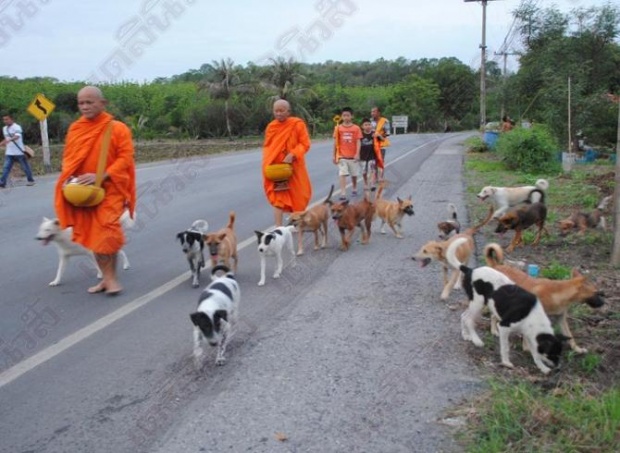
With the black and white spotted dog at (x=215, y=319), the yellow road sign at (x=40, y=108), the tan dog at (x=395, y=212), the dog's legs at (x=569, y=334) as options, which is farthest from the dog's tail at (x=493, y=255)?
the yellow road sign at (x=40, y=108)

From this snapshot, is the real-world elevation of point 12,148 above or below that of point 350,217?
above

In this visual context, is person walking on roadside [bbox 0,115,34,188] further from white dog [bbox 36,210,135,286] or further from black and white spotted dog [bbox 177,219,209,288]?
black and white spotted dog [bbox 177,219,209,288]

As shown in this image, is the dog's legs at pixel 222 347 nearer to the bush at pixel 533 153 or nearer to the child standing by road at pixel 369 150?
the child standing by road at pixel 369 150

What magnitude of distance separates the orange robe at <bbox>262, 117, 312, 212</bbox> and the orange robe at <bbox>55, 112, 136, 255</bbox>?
269cm

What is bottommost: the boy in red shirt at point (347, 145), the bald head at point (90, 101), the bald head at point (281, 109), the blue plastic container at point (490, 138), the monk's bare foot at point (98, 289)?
the blue plastic container at point (490, 138)

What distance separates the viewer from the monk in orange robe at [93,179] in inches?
241

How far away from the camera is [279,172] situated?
8438 millimetres

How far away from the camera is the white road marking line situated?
14.4 ft

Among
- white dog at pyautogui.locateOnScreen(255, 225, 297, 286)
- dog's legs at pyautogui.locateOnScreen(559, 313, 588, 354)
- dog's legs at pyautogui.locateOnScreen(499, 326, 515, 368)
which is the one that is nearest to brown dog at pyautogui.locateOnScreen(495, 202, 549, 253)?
white dog at pyautogui.locateOnScreen(255, 225, 297, 286)

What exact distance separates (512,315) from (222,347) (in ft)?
6.81

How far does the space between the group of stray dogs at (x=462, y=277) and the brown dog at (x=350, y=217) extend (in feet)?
0.04

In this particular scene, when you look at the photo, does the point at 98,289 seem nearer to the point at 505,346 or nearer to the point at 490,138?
the point at 505,346

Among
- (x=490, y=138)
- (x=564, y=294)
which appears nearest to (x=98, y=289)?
(x=564, y=294)

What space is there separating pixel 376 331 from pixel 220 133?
55.4 meters
